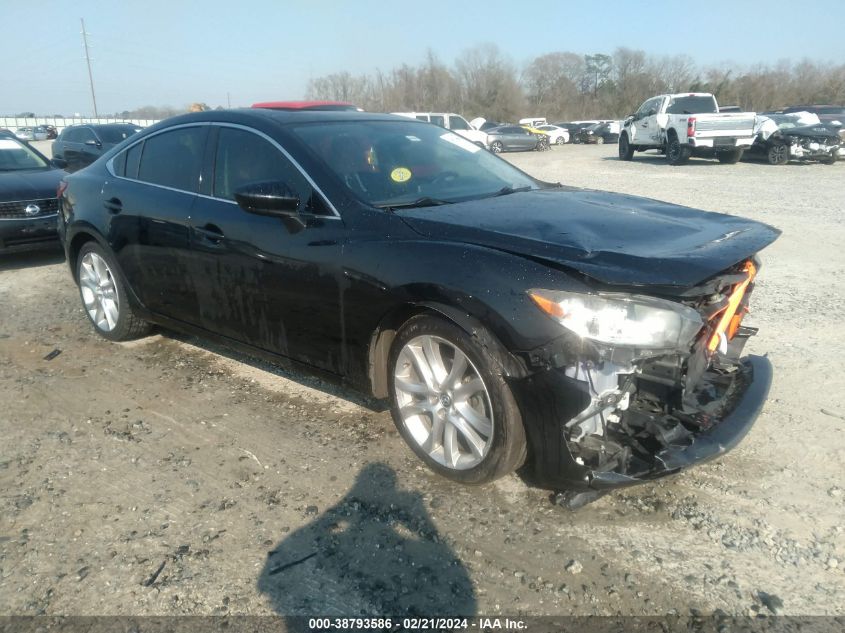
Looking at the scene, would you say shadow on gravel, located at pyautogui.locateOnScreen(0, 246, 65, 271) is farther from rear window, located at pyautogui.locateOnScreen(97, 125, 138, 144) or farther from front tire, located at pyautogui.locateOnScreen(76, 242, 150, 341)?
rear window, located at pyautogui.locateOnScreen(97, 125, 138, 144)

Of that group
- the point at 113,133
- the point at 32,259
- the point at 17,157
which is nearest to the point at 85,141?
the point at 113,133

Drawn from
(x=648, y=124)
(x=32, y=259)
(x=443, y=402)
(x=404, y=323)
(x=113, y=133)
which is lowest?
(x=32, y=259)

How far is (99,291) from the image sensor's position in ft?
17.2

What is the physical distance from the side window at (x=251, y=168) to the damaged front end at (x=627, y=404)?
1477 mm

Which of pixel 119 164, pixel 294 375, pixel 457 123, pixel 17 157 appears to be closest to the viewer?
pixel 294 375

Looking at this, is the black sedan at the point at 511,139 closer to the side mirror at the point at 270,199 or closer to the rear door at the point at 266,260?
the rear door at the point at 266,260

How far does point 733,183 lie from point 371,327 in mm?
14126

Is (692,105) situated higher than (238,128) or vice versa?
(692,105)

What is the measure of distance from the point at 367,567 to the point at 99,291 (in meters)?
3.67

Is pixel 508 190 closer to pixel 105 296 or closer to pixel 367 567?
pixel 367 567

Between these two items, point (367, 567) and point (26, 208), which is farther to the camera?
point (26, 208)

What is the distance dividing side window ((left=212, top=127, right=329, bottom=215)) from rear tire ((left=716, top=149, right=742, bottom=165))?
19082 millimetres

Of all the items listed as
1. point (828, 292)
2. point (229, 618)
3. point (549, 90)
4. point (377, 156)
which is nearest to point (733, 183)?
point (828, 292)

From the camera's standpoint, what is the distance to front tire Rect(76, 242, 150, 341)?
Answer: 16.3 ft
